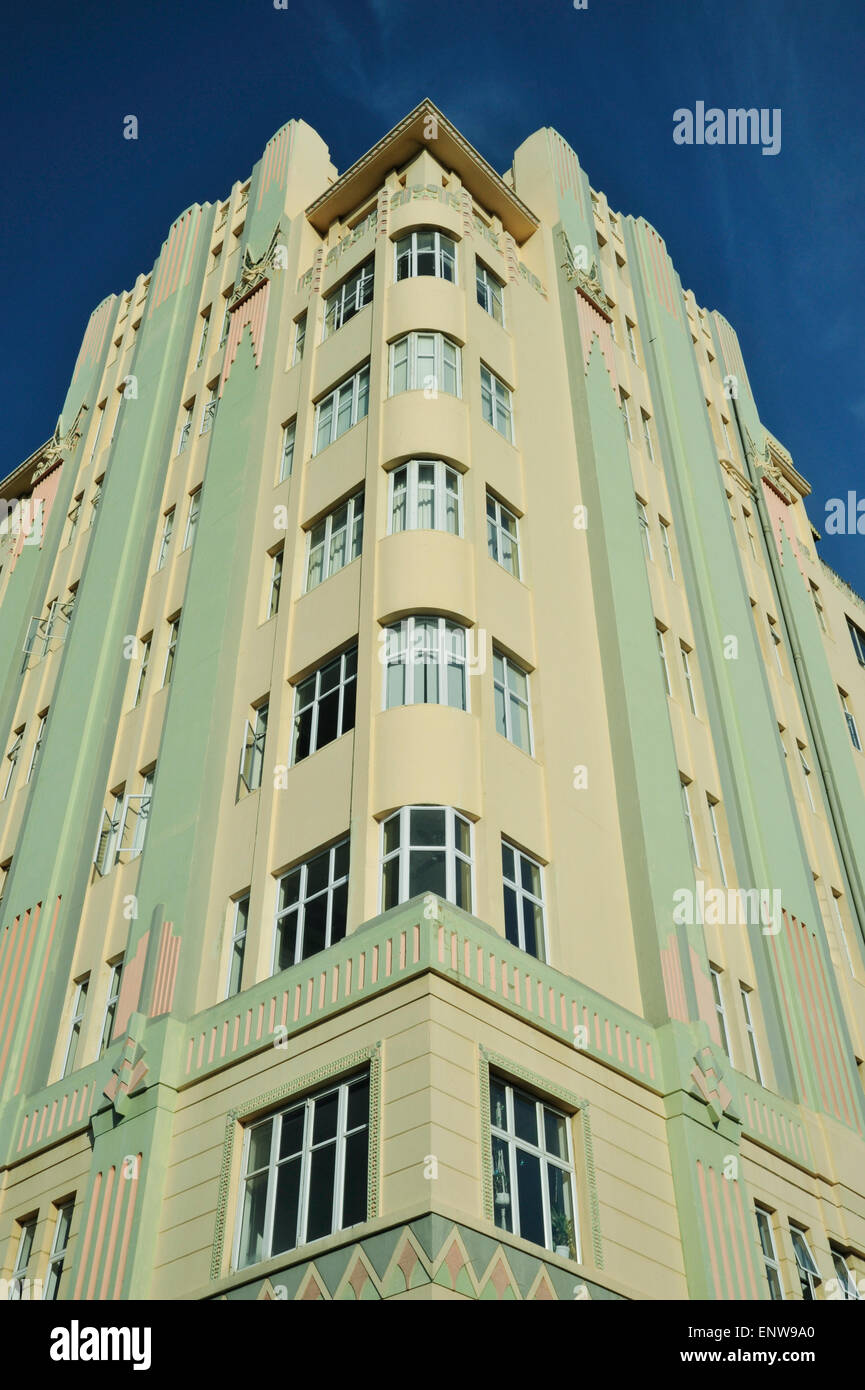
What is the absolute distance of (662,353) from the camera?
37375mm

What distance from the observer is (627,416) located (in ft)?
109

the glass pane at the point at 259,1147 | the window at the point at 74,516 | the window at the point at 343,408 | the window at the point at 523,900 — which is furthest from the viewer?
the window at the point at 74,516

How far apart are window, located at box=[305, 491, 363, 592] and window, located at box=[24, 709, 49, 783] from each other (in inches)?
366

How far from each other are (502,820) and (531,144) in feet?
81.0

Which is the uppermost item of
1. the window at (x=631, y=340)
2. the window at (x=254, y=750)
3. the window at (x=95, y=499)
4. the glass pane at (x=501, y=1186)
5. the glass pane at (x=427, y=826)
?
the window at (x=631, y=340)

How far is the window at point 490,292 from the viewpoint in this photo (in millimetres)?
30219

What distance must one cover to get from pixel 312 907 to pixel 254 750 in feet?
14.2

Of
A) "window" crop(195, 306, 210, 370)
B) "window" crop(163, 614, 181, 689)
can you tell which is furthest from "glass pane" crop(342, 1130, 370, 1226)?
"window" crop(195, 306, 210, 370)

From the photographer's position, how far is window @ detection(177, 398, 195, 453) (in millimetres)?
33844

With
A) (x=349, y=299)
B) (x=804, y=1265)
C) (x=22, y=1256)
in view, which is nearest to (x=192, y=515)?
(x=349, y=299)

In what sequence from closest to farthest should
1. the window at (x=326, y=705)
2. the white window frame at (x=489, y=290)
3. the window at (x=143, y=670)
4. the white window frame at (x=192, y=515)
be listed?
1. the window at (x=326, y=705)
2. the window at (x=143, y=670)
3. the white window frame at (x=489, y=290)
4. the white window frame at (x=192, y=515)

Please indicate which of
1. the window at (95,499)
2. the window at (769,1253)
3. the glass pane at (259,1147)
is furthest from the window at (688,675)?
the window at (95,499)

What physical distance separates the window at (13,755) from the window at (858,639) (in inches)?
1025

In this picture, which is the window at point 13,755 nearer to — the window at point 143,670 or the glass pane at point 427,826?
the window at point 143,670
